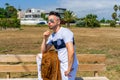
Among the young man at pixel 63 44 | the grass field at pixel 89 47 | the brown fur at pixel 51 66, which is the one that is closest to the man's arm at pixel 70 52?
the young man at pixel 63 44

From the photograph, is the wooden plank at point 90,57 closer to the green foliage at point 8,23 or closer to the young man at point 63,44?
the young man at point 63,44

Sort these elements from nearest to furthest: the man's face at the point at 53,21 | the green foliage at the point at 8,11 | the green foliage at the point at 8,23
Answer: the man's face at the point at 53,21, the green foliage at the point at 8,23, the green foliage at the point at 8,11

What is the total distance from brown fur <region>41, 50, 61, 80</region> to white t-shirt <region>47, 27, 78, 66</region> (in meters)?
0.09

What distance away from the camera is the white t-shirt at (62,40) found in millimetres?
4923

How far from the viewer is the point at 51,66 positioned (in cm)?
517

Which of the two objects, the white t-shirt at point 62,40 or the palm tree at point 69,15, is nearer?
the white t-shirt at point 62,40

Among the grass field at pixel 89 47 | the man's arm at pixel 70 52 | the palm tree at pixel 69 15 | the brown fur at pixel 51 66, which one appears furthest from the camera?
the palm tree at pixel 69 15

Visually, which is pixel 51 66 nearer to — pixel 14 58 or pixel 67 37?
pixel 67 37

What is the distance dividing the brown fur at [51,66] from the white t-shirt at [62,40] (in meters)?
0.09

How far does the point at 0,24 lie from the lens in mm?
60500

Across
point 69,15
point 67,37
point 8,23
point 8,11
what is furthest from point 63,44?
point 8,11

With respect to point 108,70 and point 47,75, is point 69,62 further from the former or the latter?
point 108,70

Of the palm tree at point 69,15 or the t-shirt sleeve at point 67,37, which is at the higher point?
the t-shirt sleeve at point 67,37

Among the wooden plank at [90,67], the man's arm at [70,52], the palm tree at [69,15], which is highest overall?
the man's arm at [70,52]
